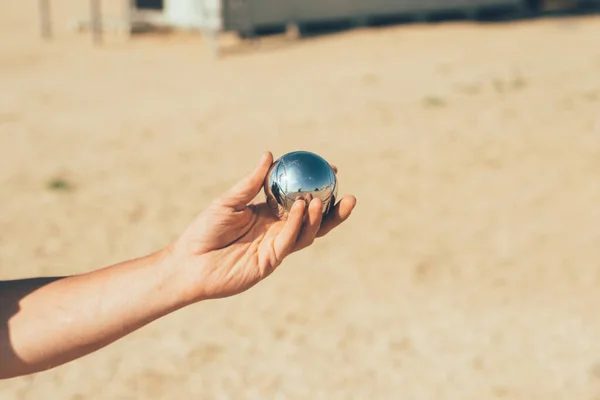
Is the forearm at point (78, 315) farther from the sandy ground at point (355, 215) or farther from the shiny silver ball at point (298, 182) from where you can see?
the sandy ground at point (355, 215)

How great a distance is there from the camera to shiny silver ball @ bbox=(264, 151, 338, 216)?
8.98 ft

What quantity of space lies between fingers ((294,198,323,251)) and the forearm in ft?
1.44

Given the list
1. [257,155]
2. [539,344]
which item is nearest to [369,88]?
[257,155]

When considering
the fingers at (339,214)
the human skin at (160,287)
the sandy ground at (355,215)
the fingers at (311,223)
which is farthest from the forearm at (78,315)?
the sandy ground at (355,215)

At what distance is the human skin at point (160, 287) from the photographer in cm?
246

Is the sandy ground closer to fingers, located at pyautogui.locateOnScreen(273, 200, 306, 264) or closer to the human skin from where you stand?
the human skin

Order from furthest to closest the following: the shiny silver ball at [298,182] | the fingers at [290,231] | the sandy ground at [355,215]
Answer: the sandy ground at [355,215] → the shiny silver ball at [298,182] → the fingers at [290,231]

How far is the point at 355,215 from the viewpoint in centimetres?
711

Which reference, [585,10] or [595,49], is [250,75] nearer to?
[595,49]

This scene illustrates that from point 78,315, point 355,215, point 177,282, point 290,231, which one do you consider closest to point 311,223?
point 290,231

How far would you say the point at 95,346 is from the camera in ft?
8.36

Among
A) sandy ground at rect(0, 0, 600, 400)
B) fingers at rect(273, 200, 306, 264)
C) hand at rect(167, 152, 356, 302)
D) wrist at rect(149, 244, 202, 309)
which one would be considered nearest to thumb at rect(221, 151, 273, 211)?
hand at rect(167, 152, 356, 302)

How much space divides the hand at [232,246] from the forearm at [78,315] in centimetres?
8

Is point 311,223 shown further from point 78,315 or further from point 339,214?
point 78,315
